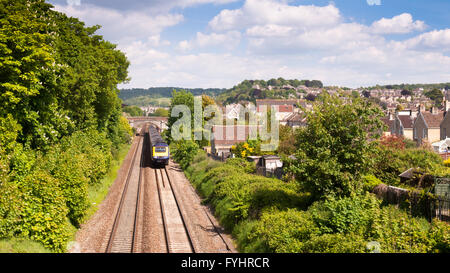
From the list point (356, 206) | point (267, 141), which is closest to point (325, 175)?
point (356, 206)

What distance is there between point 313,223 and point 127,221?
10803 millimetres

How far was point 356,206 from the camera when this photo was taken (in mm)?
14523

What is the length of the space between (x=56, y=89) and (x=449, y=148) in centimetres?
3902

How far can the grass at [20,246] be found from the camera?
1201 centimetres

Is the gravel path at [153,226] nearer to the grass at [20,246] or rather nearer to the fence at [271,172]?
the grass at [20,246]

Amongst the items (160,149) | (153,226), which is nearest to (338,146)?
(153,226)

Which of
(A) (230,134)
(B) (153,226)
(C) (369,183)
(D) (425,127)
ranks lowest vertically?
(B) (153,226)

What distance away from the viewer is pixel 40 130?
2202cm

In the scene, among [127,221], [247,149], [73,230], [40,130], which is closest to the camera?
[73,230]

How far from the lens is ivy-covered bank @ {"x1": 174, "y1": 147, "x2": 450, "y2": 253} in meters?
11.7

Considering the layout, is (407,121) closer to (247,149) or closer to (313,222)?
(247,149)

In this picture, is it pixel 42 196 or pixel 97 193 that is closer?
pixel 42 196

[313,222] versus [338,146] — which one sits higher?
[338,146]

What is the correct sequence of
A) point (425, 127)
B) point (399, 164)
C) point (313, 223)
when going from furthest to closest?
point (425, 127)
point (399, 164)
point (313, 223)
